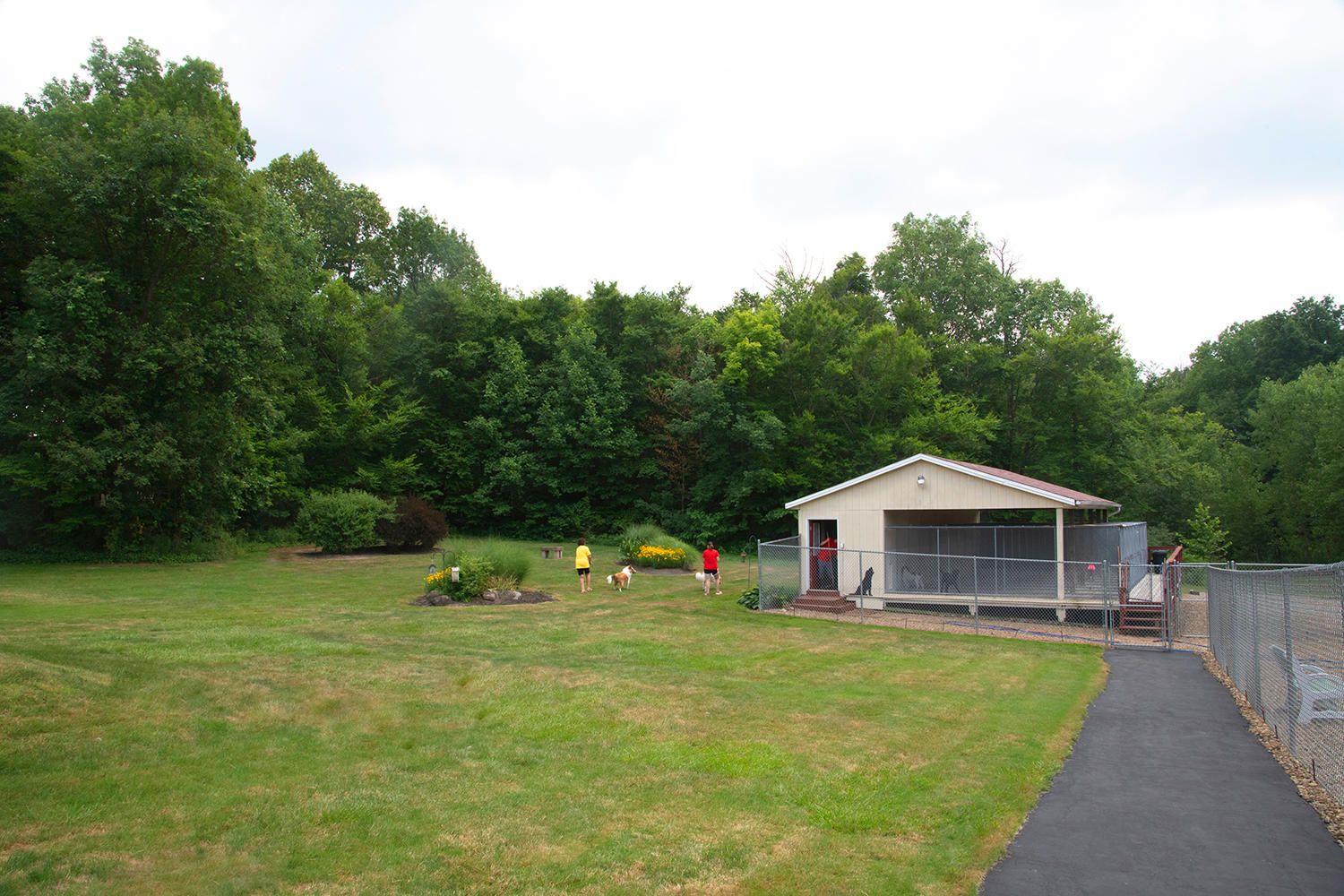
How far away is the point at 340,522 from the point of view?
29.8 metres

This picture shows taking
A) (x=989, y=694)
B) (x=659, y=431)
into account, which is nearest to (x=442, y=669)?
(x=989, y=694)

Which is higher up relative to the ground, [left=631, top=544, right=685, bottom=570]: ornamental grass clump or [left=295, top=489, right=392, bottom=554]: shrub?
[left=295, top=489, right=392, bottom=554]: shrub

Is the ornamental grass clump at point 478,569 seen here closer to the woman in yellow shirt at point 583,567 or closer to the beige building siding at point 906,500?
the woman in yellow shirt at point 583,567

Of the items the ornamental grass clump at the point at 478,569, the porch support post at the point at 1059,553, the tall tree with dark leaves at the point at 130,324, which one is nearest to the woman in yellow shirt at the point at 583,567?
the ornamental grass clump at the point at 478,569

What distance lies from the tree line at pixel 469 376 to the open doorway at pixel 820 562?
1481cm

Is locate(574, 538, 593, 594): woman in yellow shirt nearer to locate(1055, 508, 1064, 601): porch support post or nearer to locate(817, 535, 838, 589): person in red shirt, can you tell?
locate(817, 535, 838, 589): person in red shirt

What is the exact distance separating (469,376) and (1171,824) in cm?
4387

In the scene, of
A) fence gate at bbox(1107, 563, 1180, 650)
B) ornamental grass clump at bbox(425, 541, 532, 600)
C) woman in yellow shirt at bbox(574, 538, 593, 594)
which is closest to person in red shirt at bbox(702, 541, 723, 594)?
woman in yellow shirt at bbox(574, 538, 593, 594)

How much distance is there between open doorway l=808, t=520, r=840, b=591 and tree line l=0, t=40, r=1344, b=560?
1481 cm

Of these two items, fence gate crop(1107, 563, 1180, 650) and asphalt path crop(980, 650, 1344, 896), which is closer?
asphalt path crop(980, 650, 1344, 896)

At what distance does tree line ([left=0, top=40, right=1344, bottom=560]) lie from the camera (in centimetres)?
2480

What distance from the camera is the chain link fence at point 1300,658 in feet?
23.5

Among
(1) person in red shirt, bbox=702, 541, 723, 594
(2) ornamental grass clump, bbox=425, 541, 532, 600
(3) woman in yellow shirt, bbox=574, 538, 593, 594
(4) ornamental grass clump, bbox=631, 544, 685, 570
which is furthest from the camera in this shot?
(4) ornamental grass clump, bbox=631, 544, 685, 570

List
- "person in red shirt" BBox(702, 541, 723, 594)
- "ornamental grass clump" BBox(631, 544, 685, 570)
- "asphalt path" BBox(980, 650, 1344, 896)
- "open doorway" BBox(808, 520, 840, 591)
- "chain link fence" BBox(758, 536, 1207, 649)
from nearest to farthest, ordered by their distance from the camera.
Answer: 1. "asphalt path" BBox(980, 650, 1344, 896)
2. "chain link fence" BBox(758, 536, 1207, 649)
3. "open doorway" BBox(808, 520, 840, 591)
4. "person in red shirt" BBox(702, 541, 723, 594)
5. "ornamental grass clump" BBox(631, 544, 685, 570)
